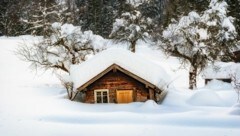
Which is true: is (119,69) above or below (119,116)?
above

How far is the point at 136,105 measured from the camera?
2942cm

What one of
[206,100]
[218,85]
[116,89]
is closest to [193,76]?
[218,85]

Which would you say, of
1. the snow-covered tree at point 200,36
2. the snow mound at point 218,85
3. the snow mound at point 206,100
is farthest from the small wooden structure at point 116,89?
the snow mound at point 218,85

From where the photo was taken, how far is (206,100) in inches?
1176

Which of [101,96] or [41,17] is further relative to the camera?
[41,17]

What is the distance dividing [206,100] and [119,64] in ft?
24.8

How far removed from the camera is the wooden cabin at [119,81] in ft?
98.0

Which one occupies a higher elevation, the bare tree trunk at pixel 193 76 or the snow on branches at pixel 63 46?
the snow on branches at pixel 63 46

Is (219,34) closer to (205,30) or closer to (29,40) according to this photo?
(205,30)

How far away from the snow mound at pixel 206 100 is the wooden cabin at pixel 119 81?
2846 millimetres

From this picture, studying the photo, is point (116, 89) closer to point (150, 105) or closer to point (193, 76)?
point (150, 105)

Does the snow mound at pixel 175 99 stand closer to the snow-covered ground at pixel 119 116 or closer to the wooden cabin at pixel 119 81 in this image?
the snow-covered ground at pixel 119 116

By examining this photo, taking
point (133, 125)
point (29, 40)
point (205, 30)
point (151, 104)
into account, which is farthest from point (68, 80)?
point (29, 40)

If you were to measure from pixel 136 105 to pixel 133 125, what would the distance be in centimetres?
683
